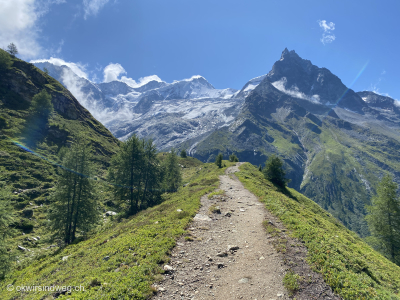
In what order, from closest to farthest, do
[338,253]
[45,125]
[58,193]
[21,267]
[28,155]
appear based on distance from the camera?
[338,253] < [21,267] < [58,193] < [28,155] < [45,125]

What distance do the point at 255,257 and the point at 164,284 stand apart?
584cm

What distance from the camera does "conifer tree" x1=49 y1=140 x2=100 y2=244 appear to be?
27.2 meters

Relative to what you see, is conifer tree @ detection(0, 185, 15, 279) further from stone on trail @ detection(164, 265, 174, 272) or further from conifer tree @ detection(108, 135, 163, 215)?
stone on trail @ detection(164, 265, 174, 272)

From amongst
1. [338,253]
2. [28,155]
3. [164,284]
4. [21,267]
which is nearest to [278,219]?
[338,253]

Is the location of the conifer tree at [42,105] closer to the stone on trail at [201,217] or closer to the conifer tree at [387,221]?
the stone on trail at [201,217]

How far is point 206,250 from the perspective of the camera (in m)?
12.8

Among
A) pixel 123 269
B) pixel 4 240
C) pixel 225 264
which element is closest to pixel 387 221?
pixel 225 264

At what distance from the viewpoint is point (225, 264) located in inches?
439

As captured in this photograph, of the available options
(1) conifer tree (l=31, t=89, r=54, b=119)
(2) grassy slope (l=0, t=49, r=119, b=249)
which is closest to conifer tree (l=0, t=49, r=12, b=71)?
(2) grassy slope (l=0, t=49, r=119, b=249)

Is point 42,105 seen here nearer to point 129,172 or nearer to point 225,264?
point 129,172

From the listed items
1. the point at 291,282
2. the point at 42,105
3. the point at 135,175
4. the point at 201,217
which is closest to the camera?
the point at 291,282

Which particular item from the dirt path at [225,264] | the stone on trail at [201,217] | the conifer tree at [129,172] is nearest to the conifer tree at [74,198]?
the conifer tree at [129,172]

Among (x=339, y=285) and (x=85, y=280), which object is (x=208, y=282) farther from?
(x=85, y=280)

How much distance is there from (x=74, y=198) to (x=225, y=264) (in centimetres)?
2711
